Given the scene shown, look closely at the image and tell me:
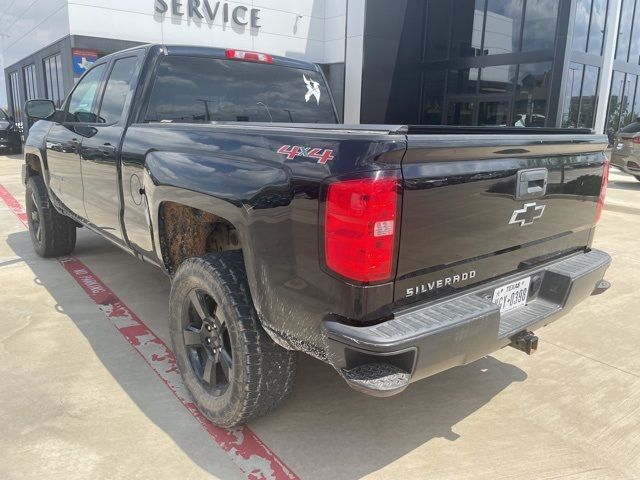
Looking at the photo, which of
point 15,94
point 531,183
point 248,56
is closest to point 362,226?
point 531,183

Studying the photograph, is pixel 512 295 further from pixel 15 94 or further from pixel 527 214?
pixel 15 94

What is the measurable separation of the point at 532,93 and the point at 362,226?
1504 centimetres

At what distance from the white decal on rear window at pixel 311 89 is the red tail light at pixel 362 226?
243cm

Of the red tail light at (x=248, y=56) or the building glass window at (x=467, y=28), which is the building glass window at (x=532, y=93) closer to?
the building glass window at (x=467, y=28)

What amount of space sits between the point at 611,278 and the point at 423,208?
4069mm

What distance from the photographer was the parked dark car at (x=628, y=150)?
12.2m

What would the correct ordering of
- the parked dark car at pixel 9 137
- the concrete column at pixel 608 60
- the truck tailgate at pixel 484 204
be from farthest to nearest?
the parked dark car at pixel 9 137, the concrete column at pixel 608 60, the truck tailgate at pixel 484 204

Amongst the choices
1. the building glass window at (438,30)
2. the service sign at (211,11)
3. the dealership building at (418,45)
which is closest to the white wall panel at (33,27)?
the dealership building at (418,45)

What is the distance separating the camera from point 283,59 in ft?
13.4

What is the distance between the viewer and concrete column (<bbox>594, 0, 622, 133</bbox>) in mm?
15758

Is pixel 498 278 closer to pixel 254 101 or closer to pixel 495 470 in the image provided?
pixel 495 470

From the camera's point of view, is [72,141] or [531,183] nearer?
[531,183]

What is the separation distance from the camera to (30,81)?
73.2 feet

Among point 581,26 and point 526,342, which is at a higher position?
point 581,26
